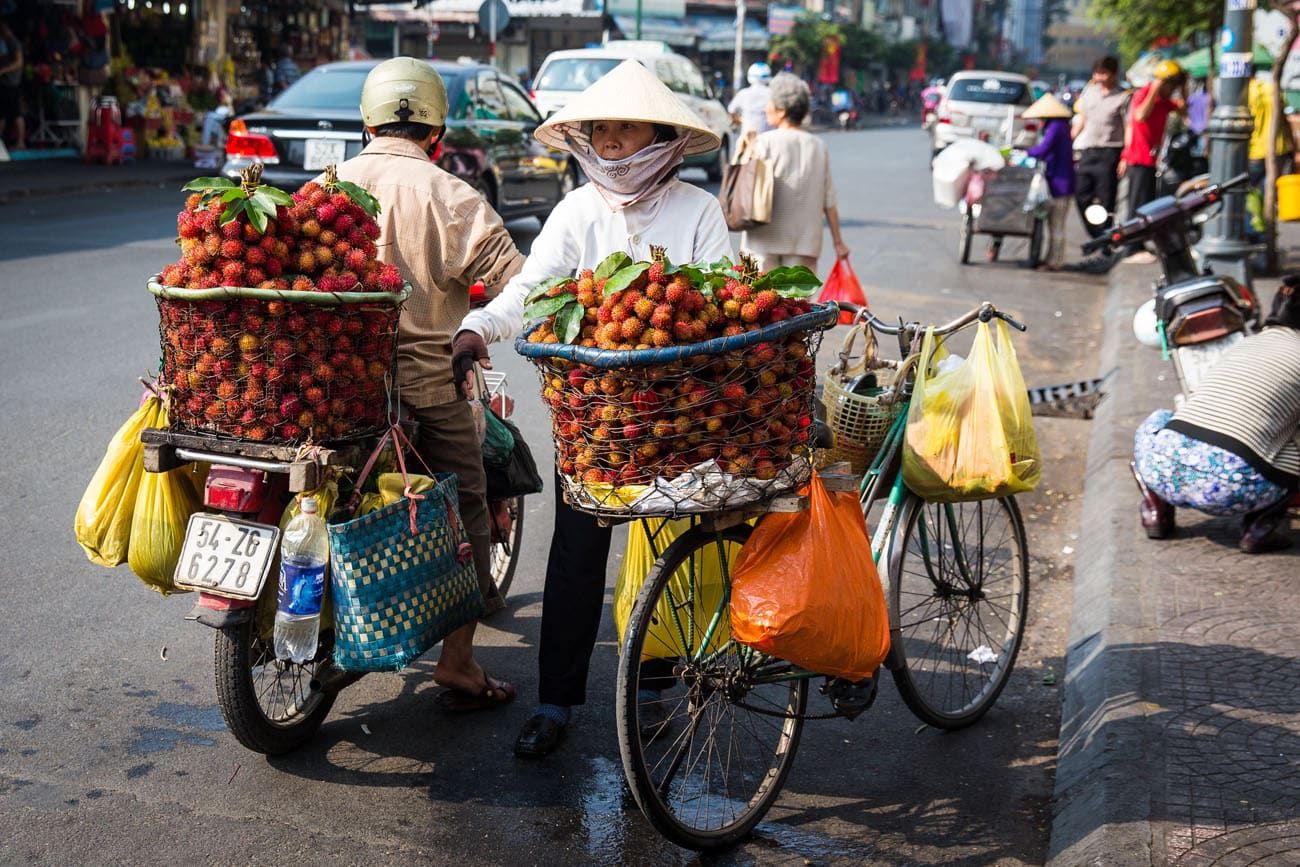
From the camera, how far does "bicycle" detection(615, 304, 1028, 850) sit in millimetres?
3340

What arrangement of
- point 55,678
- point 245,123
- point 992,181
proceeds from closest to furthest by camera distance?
point 55,678 < point 245,123 < point 992,181

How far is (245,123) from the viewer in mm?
12383

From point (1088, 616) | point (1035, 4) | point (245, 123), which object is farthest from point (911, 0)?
point (1088, 616)

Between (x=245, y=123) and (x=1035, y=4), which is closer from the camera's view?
(x=245, y=123)

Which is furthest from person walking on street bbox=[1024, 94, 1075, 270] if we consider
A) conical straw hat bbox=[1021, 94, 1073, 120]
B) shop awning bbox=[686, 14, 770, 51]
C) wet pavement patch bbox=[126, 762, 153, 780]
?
shop awning bbox=[686, 14, 770, 51]

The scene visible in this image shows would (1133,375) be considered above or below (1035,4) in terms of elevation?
below

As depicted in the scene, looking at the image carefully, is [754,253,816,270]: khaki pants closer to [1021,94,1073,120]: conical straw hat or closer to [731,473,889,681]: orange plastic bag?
[731,473,889,681]: orange plastic bag

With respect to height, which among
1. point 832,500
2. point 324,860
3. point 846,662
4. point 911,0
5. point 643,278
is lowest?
point 324,860

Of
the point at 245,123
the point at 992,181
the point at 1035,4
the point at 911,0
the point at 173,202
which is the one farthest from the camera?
the point at 1035,4

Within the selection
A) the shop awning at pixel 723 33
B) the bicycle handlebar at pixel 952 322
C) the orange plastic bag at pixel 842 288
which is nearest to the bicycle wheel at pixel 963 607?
the bicycle handlebar at pixel 952 322

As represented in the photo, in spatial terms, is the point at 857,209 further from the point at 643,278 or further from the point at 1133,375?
the point at 643,278

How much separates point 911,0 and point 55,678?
4312 inches

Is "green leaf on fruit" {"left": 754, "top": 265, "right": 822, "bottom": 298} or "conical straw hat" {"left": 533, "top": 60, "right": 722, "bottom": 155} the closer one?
"green leaf on fruit" {"left": 754, "top": 265, "right": 822, "bottom": 298}

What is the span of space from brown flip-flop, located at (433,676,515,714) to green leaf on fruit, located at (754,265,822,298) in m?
1.67
